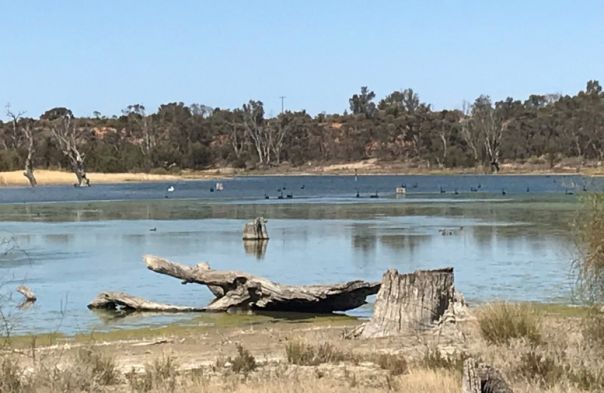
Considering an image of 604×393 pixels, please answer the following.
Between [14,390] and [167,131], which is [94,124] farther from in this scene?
[14,390]

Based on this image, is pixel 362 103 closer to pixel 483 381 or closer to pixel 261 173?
pixel 261 173

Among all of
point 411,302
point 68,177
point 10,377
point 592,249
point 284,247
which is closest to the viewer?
point 10,377

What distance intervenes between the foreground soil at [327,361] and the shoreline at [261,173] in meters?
71.9

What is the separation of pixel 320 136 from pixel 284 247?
102 m

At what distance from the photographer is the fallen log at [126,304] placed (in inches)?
645

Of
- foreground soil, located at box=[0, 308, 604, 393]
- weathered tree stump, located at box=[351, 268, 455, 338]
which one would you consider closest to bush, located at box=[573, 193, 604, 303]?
foreground soil, located at box=[0, 308, 604, 393]

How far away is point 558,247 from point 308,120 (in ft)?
367

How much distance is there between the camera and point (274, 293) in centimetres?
1594

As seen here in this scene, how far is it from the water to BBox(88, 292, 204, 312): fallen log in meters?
0.37

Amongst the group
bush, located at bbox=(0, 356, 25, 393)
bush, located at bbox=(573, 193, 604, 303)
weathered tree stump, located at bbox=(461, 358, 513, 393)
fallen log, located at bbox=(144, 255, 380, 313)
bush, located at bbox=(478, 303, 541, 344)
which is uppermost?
bush, located at bbox=(573, 193, 604, 303)

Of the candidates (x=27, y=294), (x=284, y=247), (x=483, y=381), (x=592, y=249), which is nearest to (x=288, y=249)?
(x=284, y=247)

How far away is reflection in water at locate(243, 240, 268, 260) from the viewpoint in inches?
1006

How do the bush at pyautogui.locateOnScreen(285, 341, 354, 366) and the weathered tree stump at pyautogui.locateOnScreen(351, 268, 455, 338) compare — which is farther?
the weathered tree stump at pyautogui.locateOnScreen(351, 268, 455, 338)

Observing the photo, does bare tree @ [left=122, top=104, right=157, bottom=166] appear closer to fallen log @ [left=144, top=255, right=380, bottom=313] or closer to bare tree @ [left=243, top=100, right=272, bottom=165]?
bare tree @ [left=243, top=100, right=272, bottom=165]
